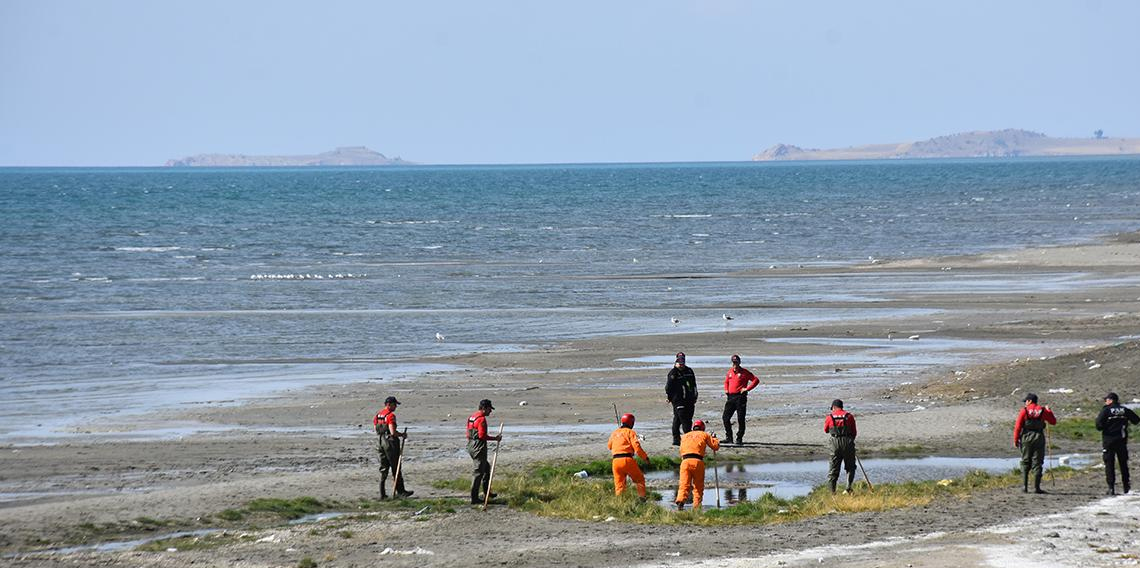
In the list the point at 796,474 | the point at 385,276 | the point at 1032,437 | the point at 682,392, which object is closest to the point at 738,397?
the point at 682,392

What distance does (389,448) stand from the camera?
1836 centimetres

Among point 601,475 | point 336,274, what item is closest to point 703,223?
point 336,274

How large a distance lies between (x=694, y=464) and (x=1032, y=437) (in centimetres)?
417

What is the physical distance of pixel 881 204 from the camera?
Answer: 11044cm

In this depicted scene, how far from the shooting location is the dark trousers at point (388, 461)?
60.2ft

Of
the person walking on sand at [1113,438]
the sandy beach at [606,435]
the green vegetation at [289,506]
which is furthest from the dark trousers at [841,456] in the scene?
the green vegetation at [289,506]

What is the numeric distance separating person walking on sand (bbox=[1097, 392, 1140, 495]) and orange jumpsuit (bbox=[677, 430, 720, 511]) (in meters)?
4.75

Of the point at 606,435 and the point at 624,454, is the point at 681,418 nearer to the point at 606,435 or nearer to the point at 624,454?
the point at 606,435

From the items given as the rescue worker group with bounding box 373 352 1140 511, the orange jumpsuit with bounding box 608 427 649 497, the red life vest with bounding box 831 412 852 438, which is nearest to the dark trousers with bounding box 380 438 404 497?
the rescue worker group with bounding box 373 352 1140 511

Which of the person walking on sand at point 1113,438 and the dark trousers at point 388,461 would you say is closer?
the person walking on sand at point 1113,438

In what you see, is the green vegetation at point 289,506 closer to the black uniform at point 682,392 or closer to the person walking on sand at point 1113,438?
the black uniform at point 682,392

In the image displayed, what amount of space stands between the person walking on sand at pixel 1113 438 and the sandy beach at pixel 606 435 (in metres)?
0.31

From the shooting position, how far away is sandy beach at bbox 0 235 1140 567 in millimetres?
15477

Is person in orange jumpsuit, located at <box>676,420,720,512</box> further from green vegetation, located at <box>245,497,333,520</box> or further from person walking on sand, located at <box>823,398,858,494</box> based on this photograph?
green vegetation, located at <box>245,497,333,520</box>
